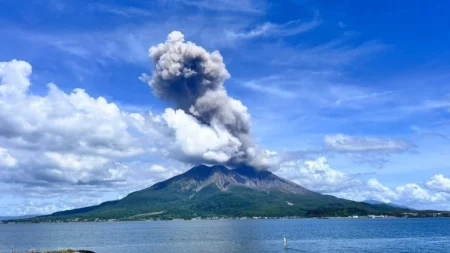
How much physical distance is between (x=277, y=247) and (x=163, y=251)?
30.5 m

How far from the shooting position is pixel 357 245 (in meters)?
129

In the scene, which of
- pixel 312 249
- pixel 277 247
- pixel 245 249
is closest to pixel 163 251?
pixel 245 249

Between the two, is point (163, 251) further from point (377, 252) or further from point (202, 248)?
point (377, 252)

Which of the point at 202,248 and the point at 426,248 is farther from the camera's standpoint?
the point at 202,248

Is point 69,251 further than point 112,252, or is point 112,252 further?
point 112,252

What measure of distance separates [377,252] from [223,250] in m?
37.9

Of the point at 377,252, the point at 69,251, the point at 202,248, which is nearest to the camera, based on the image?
→ the point at 69,251

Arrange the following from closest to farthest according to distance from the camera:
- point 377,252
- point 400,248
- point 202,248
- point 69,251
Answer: point 69,251 < point 377,252 < point 400,248 < point 202,248

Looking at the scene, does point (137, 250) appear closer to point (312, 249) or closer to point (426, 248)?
point (312, 249)

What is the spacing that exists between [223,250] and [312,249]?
23.1m

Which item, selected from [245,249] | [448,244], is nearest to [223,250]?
[245,249]

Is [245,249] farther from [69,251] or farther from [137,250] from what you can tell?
[69,251]

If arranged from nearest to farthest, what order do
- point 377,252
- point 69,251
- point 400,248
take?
1. point 69,251
2. point 377,252
3. point 400,248

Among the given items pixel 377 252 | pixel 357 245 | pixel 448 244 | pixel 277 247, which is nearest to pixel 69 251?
pixel 277 247
